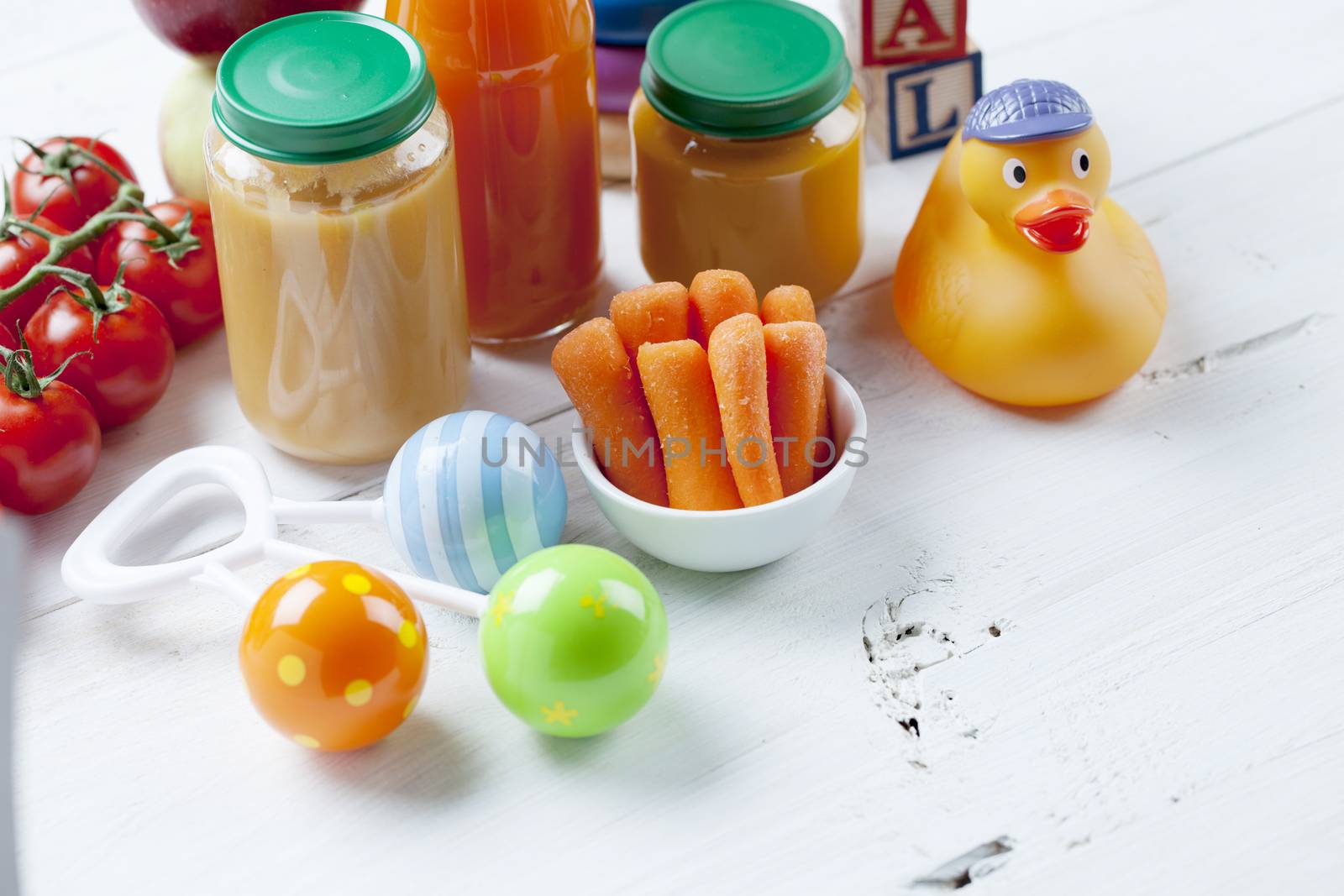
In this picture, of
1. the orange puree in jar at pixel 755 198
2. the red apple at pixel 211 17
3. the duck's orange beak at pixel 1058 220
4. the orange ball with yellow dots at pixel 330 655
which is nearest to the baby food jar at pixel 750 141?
the orange puree in jar at pixel 755 198

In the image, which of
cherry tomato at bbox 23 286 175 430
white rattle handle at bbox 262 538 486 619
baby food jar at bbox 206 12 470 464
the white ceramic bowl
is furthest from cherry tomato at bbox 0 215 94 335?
the white ceramic bowl

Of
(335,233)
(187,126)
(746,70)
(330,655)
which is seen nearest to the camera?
(330,655)

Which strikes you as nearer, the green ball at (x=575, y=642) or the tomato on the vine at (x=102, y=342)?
the green ball at (x=575, y=642)

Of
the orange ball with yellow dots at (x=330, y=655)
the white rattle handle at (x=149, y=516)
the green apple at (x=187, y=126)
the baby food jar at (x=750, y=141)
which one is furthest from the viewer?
the green apple at (x=187, y=126)

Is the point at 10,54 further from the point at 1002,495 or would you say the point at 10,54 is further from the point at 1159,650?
the point at 1159,650

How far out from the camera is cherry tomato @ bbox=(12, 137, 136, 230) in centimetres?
Result: 93

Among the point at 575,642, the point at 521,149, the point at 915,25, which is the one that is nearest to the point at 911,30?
the point at 915,25

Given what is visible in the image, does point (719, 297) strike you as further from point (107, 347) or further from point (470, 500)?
point (107, 347)

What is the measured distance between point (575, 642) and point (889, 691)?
0.56 feet

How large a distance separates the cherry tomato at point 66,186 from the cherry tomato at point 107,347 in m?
0.11

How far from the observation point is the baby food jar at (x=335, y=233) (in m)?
0.72

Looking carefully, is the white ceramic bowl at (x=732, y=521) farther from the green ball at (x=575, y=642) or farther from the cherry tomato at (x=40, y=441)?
the cherry tomato at (x=40, y=441)

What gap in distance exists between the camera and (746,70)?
2.78 feet

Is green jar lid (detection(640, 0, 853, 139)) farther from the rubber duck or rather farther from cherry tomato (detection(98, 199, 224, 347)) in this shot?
cherry tomato (detection(98, 199, 224, 347))
